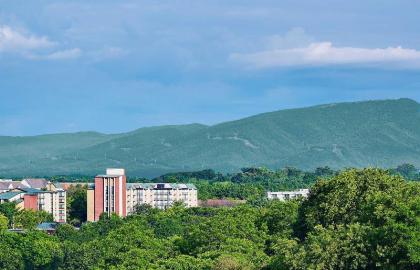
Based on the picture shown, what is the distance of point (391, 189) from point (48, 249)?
27.5 meters

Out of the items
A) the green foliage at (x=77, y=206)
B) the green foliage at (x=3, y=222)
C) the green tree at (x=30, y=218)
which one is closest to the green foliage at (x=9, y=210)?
the green tree at (x=30, y=218)

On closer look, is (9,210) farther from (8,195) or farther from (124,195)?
(124,195)

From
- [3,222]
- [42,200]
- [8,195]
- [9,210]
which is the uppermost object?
[8,195]

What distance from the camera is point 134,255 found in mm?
55656

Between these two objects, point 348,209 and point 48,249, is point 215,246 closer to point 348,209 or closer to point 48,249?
point 348,209

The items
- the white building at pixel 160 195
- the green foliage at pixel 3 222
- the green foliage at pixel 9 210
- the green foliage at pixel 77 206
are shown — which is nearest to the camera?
the green foliage at pixel 3 222

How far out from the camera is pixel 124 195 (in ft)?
402

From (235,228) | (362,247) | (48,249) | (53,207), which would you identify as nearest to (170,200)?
(53,207)

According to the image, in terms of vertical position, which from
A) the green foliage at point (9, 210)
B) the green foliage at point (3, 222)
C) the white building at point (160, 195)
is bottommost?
the green foliage at point (3, 222)

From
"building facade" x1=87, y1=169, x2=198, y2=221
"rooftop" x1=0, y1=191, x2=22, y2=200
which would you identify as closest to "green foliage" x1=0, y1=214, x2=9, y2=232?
"building facade" x1=87, y1=169, x2=198, y2=221

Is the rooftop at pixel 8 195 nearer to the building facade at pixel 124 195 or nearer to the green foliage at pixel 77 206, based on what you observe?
the green foliage at pixel 77 206

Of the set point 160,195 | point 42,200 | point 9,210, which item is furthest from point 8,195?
point 160,195

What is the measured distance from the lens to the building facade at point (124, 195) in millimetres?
117188

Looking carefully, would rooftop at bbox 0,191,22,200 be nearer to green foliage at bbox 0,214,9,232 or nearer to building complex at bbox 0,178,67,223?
building complex at bbox 0,178,67,223
